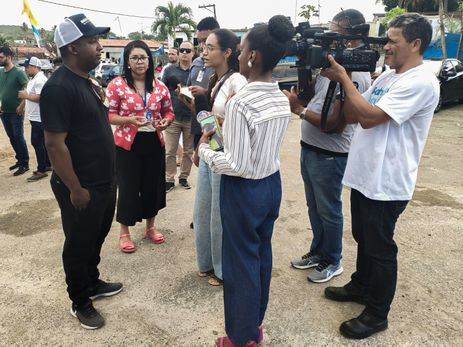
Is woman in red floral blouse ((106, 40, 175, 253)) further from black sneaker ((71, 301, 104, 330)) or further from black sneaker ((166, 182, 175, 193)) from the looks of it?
black sneaker ((166, 182, 175, 193))

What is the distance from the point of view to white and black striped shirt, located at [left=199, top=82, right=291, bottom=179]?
1.74 meters

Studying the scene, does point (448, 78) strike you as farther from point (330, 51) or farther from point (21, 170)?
point (21, 170)

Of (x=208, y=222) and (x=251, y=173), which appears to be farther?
(x=208, y=222)

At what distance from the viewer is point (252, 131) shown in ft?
5.81

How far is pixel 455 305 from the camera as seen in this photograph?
2555 mm

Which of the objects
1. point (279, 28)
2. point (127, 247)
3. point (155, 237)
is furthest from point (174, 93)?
point (279, 28)

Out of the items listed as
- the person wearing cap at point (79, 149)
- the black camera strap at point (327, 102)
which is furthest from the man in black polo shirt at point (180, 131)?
the black camera strap at point (327, 102)

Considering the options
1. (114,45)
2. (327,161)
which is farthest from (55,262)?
(114,45)

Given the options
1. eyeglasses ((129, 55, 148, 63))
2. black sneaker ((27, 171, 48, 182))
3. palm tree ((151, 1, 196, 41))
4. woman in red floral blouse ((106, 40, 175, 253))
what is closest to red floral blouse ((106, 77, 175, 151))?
woman in red floral blouse ((106, 40, 175, 253))

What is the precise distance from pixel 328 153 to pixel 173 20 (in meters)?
33.0

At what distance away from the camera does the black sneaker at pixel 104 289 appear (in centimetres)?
264

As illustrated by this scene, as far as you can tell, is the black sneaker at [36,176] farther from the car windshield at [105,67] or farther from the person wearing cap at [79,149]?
the car windshield at [105,67]

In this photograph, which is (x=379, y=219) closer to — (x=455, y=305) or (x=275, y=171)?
(x=275, y=171)

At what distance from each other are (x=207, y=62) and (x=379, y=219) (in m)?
1.61
